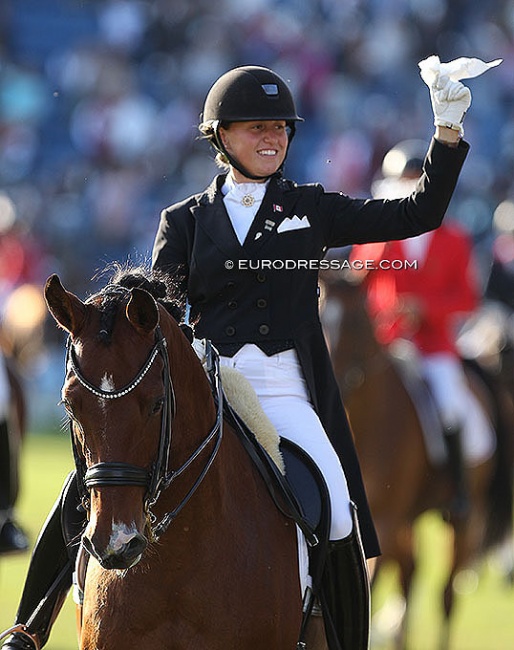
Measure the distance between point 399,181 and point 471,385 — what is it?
72.1 inches

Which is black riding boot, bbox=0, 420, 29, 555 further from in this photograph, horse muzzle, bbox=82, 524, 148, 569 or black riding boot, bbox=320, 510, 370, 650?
horse muzzle, bbox=82, 524, 148, 569

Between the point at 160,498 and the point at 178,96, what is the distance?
1827 cm

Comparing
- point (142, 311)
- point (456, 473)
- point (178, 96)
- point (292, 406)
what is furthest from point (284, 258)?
point (178, 96)

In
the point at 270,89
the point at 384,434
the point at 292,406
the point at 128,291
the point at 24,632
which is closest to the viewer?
the point at 128,291

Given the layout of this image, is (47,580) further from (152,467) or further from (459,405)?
(459,405)

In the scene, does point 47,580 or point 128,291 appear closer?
point 128,291

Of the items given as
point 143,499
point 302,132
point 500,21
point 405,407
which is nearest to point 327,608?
point 143,499

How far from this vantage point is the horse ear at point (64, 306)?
376cm

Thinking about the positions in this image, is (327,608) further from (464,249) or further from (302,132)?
(302,132)

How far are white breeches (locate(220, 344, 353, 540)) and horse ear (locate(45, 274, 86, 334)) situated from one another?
0.98 meters

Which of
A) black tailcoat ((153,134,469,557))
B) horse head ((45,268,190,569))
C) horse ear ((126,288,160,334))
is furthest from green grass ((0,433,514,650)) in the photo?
horse ear ((126,288,160,334))

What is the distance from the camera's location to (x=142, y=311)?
375cm

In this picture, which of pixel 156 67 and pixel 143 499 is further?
pixel 156 67

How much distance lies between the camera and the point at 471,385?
388 inches
